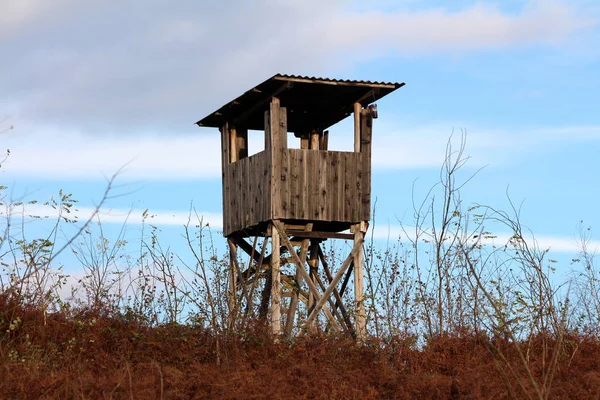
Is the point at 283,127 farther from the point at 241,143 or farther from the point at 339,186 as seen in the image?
the point at 241,143

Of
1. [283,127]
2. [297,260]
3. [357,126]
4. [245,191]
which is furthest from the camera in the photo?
[245,191]

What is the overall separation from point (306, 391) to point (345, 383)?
0.68m

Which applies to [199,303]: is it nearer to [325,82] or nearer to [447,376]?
[447,376]

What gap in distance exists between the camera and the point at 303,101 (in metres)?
16.4

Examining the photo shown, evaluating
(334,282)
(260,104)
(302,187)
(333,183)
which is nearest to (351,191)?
(333,183)

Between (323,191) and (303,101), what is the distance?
2097 mm

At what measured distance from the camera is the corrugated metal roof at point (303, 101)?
610 inches

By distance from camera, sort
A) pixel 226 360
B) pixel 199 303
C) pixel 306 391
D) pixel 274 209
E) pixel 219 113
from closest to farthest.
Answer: pixel 306 391
pixel 226 360
pixel 199 303
pixel 274 209
pixel 219 113

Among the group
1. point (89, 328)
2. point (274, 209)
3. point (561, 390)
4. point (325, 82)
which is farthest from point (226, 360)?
point (325, 82)

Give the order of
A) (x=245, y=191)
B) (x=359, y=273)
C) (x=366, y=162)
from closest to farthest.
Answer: (x=359, y=273) < (x=366, y=162) < (x=245, y=191)

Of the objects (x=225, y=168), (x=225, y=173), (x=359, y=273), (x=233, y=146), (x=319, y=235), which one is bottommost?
(x=359, y=273)

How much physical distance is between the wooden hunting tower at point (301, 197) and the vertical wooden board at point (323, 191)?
0.06 feet

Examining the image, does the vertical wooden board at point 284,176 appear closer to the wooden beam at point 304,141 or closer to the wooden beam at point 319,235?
the wooden beam at point 319,235

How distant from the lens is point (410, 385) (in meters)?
11.2
